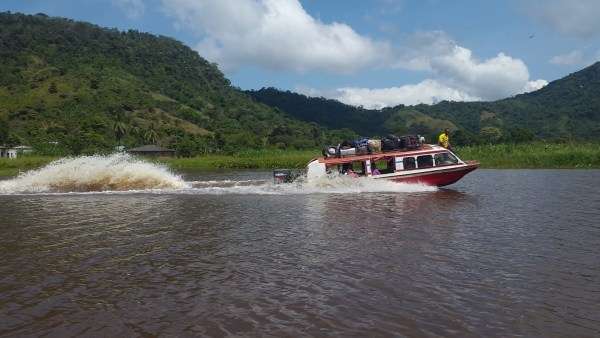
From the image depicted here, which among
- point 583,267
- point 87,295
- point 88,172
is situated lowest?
point 583,267

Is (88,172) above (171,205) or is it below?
above

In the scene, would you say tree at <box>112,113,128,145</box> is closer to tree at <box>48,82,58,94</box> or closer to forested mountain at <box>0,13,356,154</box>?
forested mountain at <box>0,13,356,154</box>

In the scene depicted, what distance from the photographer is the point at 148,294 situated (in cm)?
851

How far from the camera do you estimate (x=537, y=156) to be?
2026 inches

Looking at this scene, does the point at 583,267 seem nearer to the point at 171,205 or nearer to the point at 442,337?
the point at 442,337

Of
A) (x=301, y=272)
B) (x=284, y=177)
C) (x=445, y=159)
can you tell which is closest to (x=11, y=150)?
(x=284, y=177)

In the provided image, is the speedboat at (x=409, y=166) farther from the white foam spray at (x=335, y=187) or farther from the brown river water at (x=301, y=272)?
the brown river water at (x=301, y=272)

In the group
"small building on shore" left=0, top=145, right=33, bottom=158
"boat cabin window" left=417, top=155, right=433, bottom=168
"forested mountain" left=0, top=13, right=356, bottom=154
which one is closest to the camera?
"boat cabin window" left=417, top=155, right=433, bottom=168

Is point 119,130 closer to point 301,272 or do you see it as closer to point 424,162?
point 424,162

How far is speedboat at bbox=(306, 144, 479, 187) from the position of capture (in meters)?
27.0

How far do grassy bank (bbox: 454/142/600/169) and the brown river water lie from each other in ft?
111

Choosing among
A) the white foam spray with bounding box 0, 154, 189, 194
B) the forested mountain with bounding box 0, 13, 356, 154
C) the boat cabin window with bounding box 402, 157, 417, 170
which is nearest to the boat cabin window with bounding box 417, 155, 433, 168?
the boat cabin window with bounding box 402, 157, 417, 170

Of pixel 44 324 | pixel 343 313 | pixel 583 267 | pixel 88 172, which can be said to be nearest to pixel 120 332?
pixel 44 324

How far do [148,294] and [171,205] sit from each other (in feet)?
39.9
